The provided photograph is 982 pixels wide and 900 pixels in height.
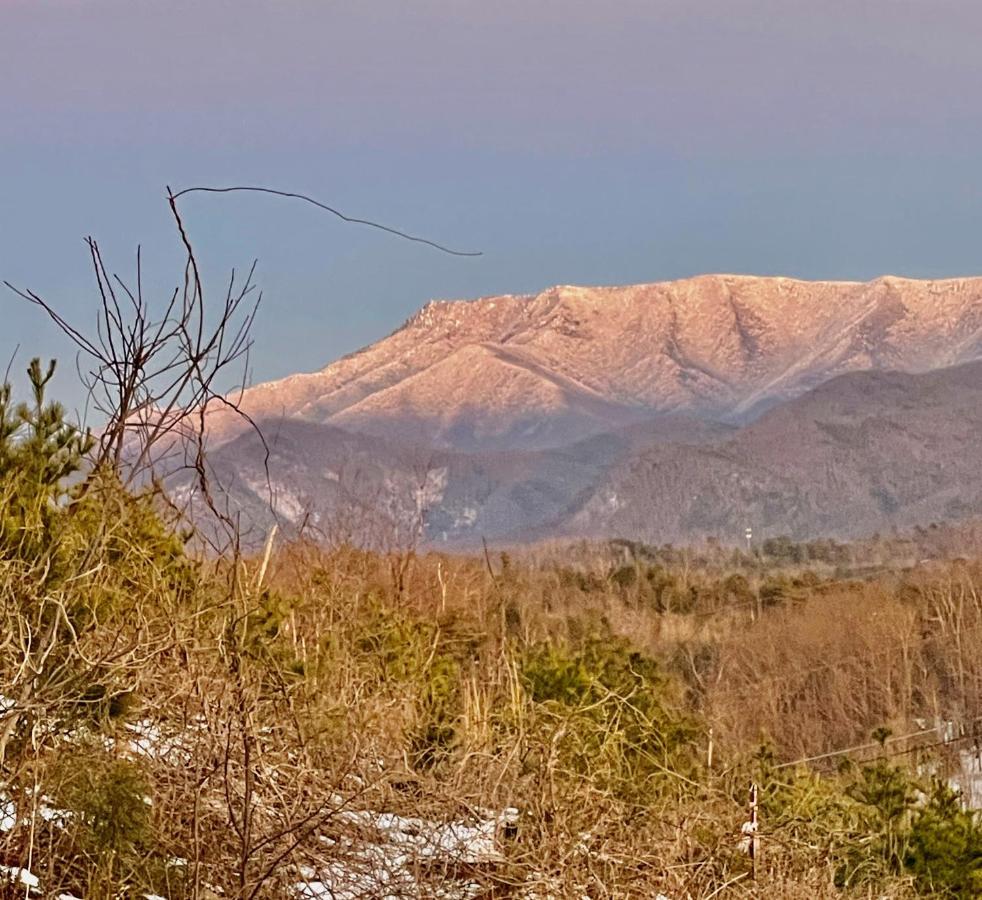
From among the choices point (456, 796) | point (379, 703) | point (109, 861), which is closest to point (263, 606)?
point (379, 703)

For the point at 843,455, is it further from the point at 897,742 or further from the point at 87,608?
the point at 87,608

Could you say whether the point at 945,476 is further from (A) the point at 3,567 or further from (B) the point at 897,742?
(A) the point at 3,567

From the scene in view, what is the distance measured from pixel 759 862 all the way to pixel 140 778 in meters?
3.10

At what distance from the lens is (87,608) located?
6234 millimetres

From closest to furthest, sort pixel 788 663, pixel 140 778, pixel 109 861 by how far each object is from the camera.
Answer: pixel 109 861, pixel 140 778, pixel 788 663

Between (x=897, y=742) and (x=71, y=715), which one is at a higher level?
(x=897, y=742)

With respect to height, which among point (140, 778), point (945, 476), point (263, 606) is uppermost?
point (945, 476)

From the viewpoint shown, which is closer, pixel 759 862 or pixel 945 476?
pixel 759 862

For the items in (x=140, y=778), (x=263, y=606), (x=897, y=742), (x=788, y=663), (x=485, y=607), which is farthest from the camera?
(x=788, y=663)

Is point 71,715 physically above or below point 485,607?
below

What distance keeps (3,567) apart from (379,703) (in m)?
2.62

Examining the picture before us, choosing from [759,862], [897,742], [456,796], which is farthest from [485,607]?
[897,742]

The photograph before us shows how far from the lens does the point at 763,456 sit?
451 ft

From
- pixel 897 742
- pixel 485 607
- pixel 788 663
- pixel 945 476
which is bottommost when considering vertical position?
pixel 485 607
